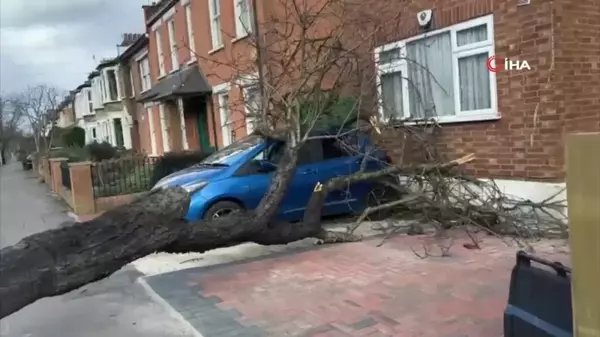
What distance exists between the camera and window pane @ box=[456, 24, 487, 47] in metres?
8.84

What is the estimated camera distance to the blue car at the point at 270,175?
29.3ft

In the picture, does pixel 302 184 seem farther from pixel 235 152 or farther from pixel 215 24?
pixel 215 24

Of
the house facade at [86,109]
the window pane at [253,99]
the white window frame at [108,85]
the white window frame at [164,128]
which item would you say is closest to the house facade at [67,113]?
the house facade at [86,109]

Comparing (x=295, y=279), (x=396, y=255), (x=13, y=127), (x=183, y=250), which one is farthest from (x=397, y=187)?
(x=13, y=127)

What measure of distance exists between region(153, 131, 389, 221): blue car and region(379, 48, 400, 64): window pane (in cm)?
172

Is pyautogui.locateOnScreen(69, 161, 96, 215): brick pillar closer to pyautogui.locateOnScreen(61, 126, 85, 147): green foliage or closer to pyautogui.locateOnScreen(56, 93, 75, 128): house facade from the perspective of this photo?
pyautogui.locateOnScreen(61, 126, 85, 147): green foliage

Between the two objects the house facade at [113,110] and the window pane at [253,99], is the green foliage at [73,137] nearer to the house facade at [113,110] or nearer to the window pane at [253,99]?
the house facade at [113,110]

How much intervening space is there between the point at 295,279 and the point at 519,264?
3387 millimetres

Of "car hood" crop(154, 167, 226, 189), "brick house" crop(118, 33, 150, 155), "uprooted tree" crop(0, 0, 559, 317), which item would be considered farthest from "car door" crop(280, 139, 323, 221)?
"brick house" crop(118, 33, 150, 155)

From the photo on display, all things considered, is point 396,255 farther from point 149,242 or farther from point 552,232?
Result: point 149,242

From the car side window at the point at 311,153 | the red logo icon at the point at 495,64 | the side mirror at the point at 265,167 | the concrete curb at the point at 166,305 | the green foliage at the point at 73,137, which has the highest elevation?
the red logo icon at the point at 495,64

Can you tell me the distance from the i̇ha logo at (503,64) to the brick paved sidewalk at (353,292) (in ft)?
8.13

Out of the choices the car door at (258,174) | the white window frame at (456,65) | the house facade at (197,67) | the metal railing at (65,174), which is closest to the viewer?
the white window frame at (456,65)

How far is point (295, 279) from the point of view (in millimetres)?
6469
